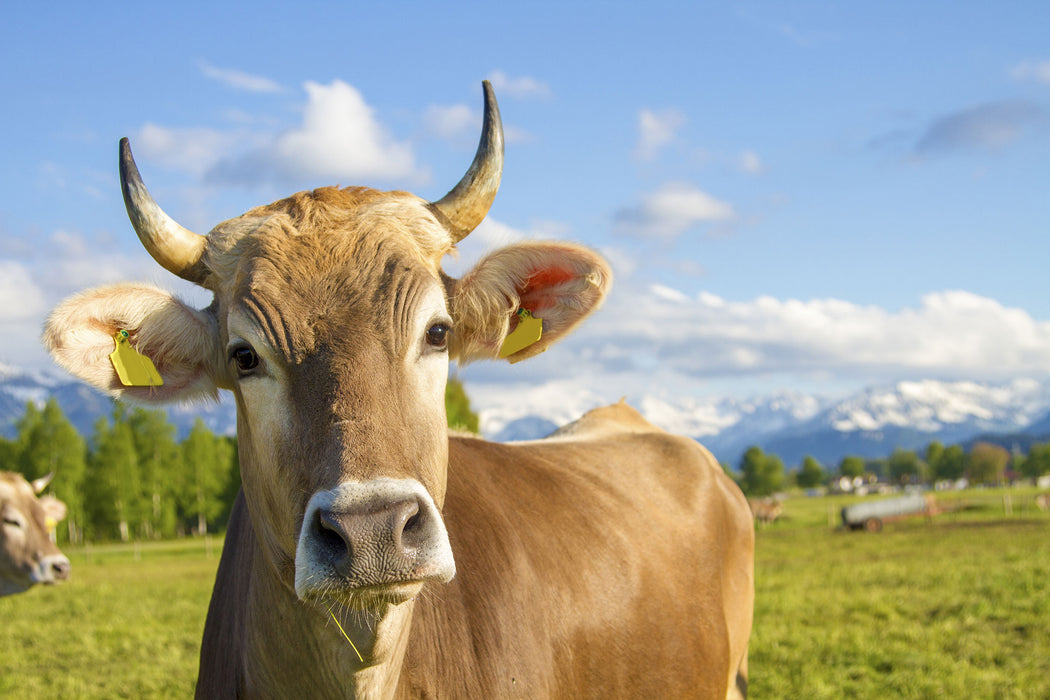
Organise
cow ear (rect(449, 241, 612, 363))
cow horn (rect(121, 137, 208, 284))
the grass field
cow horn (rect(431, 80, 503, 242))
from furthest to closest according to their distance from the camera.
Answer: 1. the grass field
2. cow ear (rect(449, 241, 612, 363))
3. cow horn (rect(431, 80, 503, 242))
4. cow horn (rect(121, 137, 208, 284))

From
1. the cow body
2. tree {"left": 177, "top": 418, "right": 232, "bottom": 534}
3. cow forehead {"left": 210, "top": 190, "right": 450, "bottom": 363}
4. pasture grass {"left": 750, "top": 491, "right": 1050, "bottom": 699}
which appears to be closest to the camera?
cow forehead {"left": 210, "top": 190, "right": 450, "bottom": 363}

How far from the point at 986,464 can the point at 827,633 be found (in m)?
136

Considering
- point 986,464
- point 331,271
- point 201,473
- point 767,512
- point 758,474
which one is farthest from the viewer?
point 986,464

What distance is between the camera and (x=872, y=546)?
29594mm

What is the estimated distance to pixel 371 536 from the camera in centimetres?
235

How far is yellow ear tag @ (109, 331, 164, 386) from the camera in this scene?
135 inches

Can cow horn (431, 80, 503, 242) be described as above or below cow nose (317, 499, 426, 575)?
above

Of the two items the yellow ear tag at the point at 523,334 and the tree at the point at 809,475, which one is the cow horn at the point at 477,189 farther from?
the tree at the point at 809,475

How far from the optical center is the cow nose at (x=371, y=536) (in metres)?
2.35

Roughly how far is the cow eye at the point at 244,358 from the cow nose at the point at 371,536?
0.82 m

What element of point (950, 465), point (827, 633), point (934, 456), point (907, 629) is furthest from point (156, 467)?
point (934, 456)

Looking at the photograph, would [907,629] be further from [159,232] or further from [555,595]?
[159,232]

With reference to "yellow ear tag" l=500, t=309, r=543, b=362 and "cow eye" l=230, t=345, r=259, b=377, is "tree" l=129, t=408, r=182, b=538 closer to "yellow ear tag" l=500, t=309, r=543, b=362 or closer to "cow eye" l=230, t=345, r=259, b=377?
"yellow ear tag" l=500, t=309, r=543, b=362

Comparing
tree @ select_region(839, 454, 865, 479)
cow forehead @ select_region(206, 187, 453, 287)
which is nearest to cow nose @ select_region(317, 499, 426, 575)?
cow forehead @ select_region(206, 187, 453, 287)
